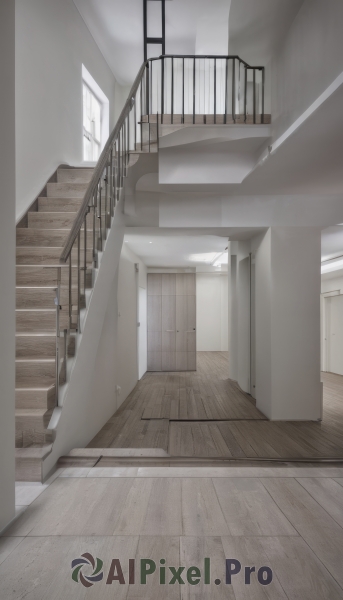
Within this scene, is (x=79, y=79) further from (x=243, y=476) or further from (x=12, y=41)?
(x=243, y=476)

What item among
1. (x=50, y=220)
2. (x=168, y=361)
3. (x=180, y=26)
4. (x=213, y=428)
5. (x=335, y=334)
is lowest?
(x=213, y=428)

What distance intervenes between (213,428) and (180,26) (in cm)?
644

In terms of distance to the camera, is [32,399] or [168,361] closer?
[32,399]

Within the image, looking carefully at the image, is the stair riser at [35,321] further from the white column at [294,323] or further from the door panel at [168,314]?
the door panel at [168,314]

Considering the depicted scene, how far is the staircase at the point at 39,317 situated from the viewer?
9.55 ft

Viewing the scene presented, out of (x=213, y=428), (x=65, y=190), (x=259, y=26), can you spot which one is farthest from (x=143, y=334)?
(x=259, y=26)

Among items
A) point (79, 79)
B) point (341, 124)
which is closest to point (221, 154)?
point (341, 124)

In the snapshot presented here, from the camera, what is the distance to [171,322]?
456 inches

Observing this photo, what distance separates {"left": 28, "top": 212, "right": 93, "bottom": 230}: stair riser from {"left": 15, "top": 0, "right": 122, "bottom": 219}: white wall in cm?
17

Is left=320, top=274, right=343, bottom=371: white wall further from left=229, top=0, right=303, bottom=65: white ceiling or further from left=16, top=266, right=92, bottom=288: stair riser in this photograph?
left=16, top=266, right=92, bottom=288: stair riser

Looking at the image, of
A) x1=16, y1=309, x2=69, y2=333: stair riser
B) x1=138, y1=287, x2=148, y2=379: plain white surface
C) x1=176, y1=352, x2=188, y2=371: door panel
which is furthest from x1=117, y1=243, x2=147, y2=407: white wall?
x1=16, y1=309, x2=69, y2=333: stair riser

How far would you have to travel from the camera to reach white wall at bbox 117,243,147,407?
6.89 m

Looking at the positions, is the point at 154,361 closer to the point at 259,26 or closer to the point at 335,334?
the point at 335,334

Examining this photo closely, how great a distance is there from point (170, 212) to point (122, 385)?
3.01 meters
